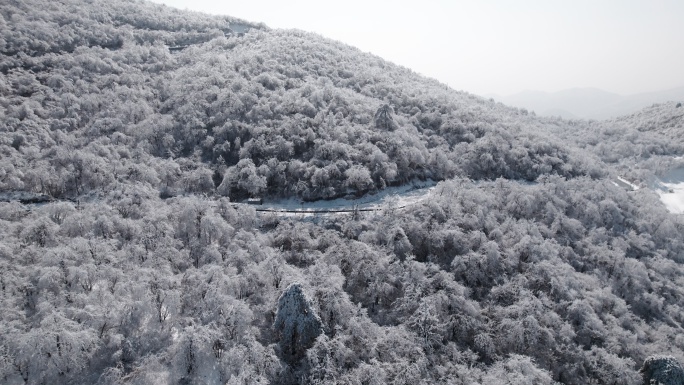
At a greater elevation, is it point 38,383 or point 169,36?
point 169,36

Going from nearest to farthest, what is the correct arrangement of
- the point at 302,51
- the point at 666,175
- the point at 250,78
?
the point at 250,78 < the point at 666,175 < the point at 302,51

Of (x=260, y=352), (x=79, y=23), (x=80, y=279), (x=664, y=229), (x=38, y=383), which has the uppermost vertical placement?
(x=79, y=23)

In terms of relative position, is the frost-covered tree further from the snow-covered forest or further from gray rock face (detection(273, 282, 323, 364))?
gray rock face (detection(273, 282, 323, 364))

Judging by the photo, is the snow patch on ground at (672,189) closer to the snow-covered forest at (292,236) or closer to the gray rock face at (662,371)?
the snow-covered forest at (292,236)

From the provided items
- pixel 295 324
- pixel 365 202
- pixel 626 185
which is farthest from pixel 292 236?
pixel 626 185

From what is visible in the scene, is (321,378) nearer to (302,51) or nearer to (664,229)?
(664,229)

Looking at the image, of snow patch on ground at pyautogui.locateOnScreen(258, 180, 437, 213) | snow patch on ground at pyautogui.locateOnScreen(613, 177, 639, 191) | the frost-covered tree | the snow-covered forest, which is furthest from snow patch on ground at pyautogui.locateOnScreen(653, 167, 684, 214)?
the frost-covered tree

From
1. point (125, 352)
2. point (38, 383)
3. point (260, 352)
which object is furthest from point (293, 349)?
point (38, 383)
